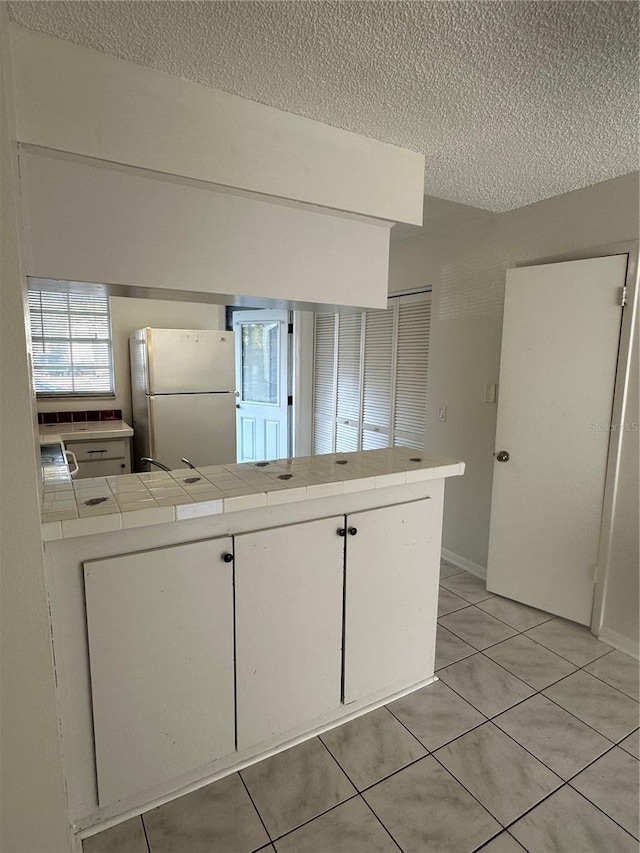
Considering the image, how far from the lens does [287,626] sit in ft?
5.77

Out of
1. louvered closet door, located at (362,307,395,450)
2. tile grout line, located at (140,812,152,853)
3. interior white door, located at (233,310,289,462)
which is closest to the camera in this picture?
tile grout line, located at (140,812,152,853)

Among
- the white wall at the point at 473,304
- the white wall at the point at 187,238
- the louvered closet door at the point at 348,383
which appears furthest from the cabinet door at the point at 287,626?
the louvered closet door at the point at 348,383

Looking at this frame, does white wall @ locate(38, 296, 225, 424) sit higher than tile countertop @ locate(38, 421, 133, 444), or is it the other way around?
white wall @ locate(38, 296, 225, 424)

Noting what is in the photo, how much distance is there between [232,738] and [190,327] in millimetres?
3404

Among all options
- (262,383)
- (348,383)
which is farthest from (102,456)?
(348,383)

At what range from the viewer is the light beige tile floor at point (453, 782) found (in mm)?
1454

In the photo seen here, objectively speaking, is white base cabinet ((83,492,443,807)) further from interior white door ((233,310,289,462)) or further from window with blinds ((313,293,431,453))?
interior white door ((233,310,289,462))

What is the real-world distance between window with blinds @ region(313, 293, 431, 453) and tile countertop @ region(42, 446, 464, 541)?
165 cm

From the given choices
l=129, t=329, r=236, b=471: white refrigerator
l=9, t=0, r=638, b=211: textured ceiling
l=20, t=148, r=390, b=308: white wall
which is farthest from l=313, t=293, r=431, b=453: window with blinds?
l=9, t=0, r=638, b=211: textured ceiling

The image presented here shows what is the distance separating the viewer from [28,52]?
4.08 feet

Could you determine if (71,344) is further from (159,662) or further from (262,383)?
(159,662)

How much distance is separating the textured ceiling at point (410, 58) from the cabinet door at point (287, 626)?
1.46m

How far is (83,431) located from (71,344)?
2.77ft

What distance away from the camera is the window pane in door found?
485 cm
